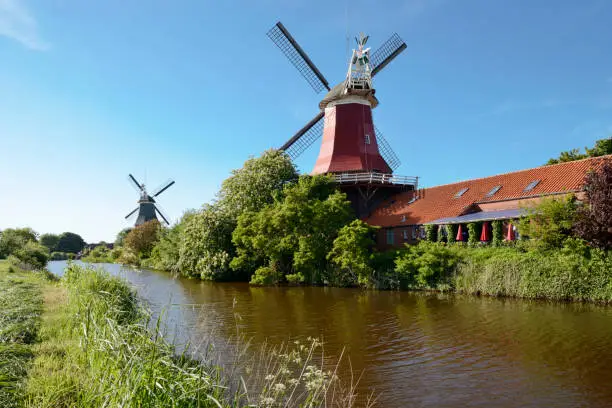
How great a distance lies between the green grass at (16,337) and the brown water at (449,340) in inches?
70.9

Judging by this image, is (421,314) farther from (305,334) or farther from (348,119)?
A: (348,119)

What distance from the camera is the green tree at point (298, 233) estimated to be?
23.7 meters

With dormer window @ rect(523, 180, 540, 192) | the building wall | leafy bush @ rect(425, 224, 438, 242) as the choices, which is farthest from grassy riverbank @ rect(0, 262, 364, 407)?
dormer window @ rect(523, 180, 540, 192)

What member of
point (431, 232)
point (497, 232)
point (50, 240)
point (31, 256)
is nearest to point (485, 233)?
point (497, 232)

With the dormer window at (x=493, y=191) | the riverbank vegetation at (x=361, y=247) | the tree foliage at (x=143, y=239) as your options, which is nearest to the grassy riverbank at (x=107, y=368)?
the riverbank vegetation at (x=361, y=247)

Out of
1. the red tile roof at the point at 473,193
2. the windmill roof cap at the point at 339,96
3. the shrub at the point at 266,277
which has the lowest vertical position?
the shrub at the point at 266,277

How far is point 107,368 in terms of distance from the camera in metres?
4.15

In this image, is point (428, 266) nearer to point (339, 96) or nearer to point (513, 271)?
point (513, 271)

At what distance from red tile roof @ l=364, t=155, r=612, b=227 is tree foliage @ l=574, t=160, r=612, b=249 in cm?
113

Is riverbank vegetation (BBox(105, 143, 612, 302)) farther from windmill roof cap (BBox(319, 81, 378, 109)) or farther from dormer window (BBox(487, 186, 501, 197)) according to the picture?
windmill roof cap (BBox(319, 81, 378, 109))

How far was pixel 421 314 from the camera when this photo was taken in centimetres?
1420

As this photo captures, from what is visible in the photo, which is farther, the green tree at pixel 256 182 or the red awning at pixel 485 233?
the green tree at pixel 256 182

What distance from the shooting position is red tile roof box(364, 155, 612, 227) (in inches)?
801

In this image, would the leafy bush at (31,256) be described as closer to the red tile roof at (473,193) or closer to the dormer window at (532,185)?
the red tile roof at (473,193)
